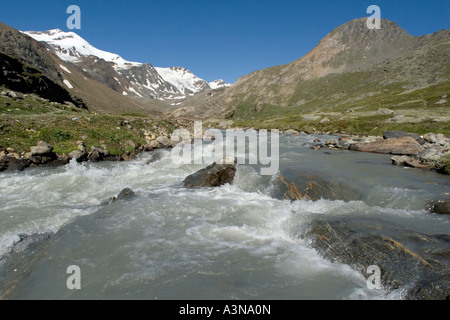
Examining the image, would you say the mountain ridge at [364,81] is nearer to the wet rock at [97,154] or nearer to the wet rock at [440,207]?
the wet rock at [440,207]

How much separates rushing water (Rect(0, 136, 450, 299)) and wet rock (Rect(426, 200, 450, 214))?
1.26 feet

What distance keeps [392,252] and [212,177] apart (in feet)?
33.9

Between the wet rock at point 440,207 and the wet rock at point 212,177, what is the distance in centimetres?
1045

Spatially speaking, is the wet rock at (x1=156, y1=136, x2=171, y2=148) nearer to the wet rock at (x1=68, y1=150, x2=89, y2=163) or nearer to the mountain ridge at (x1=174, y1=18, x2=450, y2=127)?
the wet rock at (x1=68, y1=150, x2=89, y2=163)

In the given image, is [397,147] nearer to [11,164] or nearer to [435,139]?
[435,139]

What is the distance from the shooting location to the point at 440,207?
416 inches

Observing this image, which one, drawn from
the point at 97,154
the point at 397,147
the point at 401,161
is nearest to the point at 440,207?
the point at 401,161

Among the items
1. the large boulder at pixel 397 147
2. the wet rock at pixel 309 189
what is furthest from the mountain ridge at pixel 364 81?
the wet rock at pixel 309 189

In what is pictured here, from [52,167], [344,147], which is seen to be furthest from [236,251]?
[344,147]

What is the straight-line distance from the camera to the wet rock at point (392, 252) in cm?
578

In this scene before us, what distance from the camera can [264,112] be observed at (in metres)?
184

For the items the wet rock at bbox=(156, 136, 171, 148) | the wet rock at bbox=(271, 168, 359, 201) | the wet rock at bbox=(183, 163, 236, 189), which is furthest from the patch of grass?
the wet rock at bbox=(156, 136, 171, 148)

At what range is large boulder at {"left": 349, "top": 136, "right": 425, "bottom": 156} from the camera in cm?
2556
